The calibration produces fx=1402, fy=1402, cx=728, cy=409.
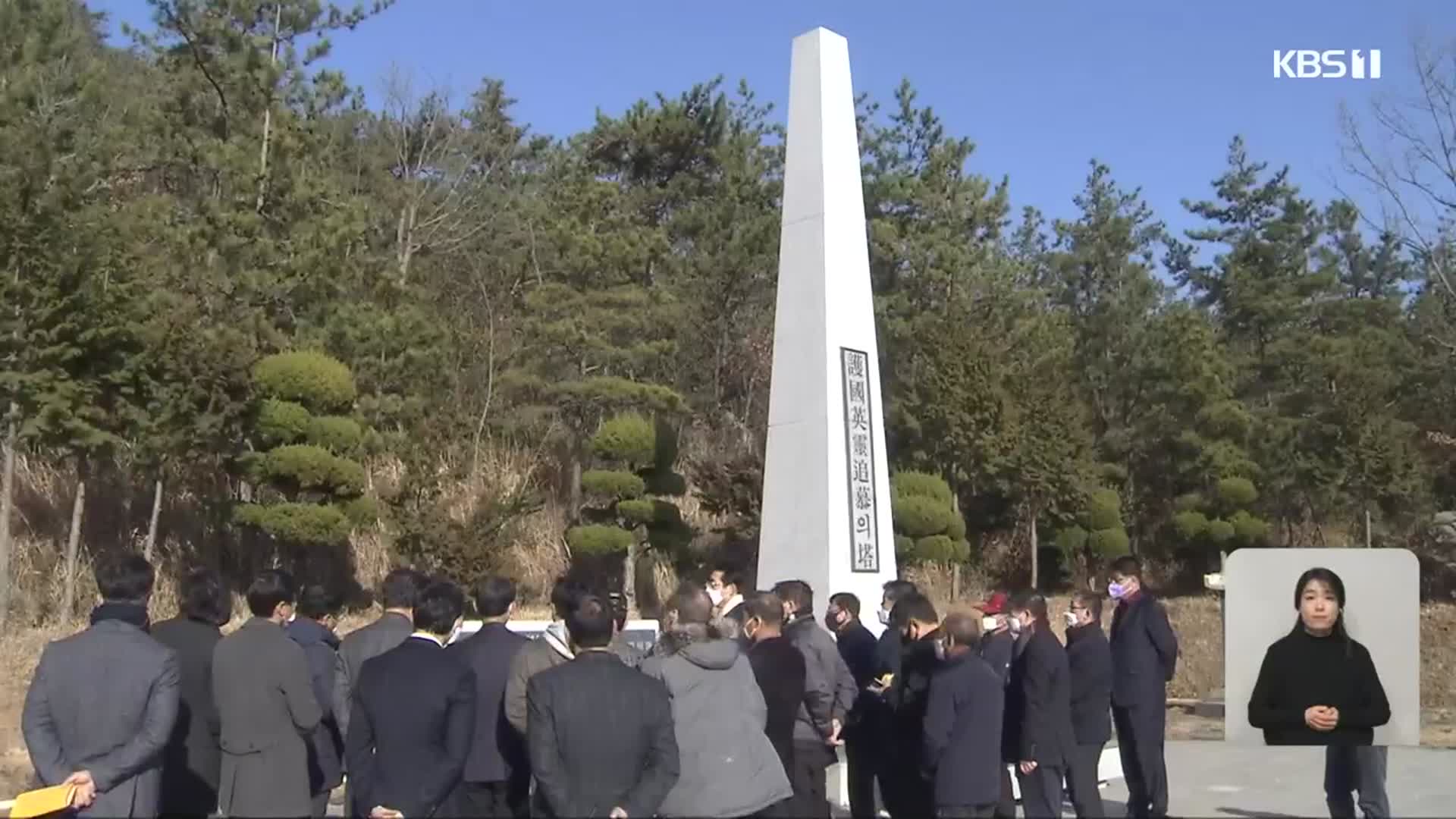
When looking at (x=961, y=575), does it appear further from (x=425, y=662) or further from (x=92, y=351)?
(x=425, y=662)

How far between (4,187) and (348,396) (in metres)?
3.90

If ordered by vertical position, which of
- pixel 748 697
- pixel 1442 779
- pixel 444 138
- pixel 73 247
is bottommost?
pixel 1442 779

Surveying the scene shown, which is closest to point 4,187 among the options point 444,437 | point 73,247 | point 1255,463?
point 73,247

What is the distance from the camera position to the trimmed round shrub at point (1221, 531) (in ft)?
71.9

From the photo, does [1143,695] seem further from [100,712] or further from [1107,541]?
[1107,541]

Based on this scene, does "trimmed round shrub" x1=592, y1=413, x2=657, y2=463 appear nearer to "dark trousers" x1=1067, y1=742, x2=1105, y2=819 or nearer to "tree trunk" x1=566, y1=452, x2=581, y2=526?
"tree trunk" x1=566, y1=452, x2=581, y2=526

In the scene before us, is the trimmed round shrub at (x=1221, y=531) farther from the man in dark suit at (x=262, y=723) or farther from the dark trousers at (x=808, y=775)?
the man in dark suit at (x=262, y=723)

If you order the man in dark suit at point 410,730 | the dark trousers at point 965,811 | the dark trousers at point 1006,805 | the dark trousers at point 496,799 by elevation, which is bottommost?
the dark trousers at point 1006,805

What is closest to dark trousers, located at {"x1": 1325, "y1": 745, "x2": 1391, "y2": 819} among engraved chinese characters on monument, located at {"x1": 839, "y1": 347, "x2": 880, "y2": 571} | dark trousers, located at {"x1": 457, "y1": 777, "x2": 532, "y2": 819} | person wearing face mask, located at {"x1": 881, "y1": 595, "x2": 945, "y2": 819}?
person wearing face mask, located at {"x1": 881, "y1": 595, "x2": 945, "y2": 819}

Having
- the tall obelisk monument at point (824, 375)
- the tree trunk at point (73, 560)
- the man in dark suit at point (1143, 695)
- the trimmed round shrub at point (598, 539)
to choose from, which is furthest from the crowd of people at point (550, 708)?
the trimmed round shrub at point (598, 539)

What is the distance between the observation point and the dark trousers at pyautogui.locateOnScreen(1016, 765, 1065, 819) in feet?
20.5

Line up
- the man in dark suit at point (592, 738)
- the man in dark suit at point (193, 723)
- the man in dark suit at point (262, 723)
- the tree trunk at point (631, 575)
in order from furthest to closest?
the tree trunk at point (631, 575) < the man in dark suit at point (193, 723) < the man in dark suit at point (262, 723) < the man in dark suit at point (592, 738)

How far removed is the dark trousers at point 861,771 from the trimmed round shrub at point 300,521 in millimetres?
9274

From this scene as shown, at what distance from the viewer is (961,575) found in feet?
71.6
